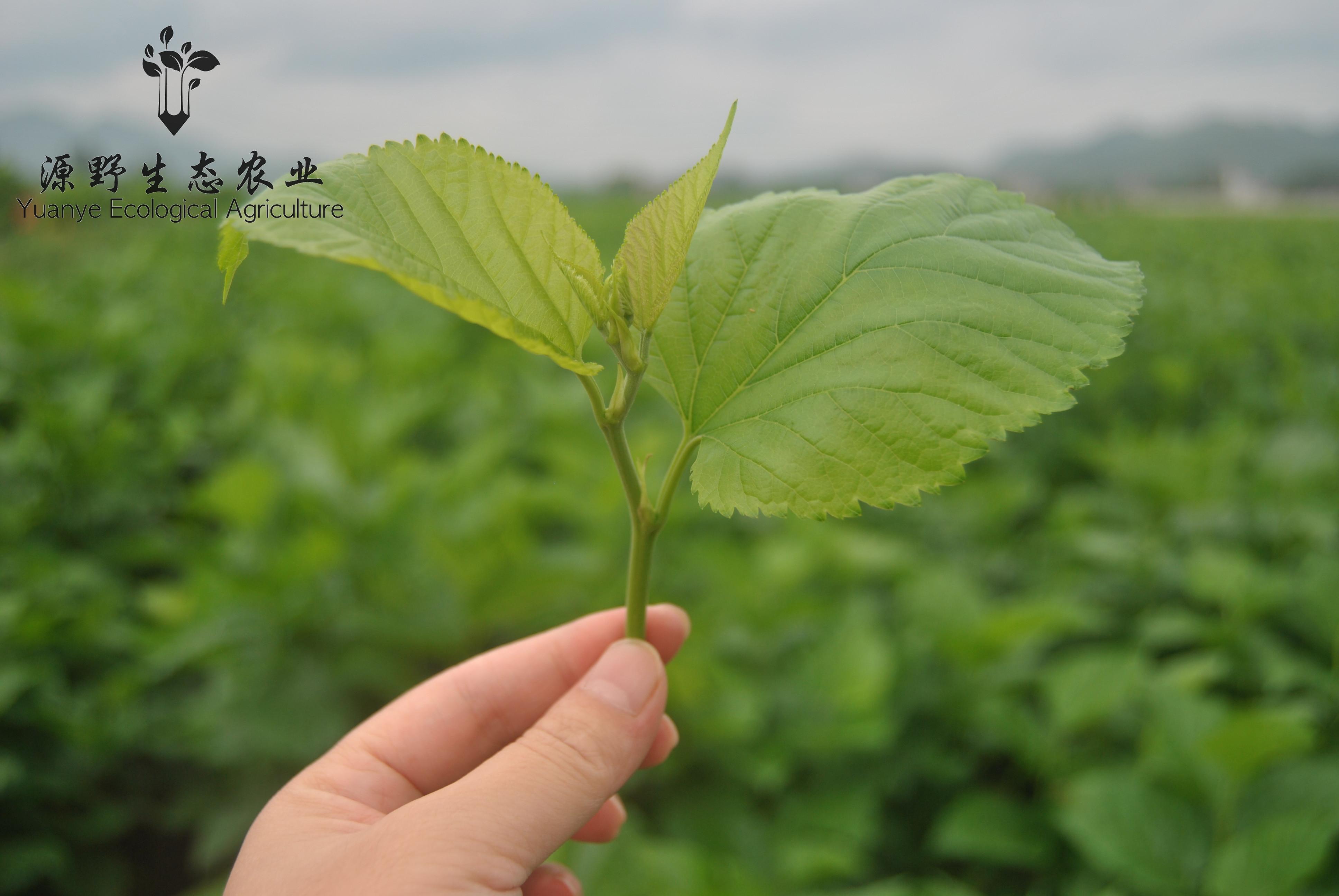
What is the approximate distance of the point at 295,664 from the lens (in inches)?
104

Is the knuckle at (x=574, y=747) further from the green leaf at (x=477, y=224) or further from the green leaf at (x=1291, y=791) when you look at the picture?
the green leaf at (x=1291, y=791)

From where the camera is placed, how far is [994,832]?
7.54 ft

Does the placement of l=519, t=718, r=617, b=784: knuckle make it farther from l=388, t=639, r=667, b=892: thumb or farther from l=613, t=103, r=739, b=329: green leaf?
l=613, t=103, r=739, b=329: green leaf

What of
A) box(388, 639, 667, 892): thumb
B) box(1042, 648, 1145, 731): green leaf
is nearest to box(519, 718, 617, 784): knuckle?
box(388, 639, 667, 892): thumb

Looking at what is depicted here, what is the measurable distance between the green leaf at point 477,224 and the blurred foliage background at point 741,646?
132cm

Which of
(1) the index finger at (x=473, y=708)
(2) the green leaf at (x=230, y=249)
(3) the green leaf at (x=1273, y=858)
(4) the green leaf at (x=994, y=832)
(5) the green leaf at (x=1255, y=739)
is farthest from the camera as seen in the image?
(4) the green leaf at (x=994, y=832)

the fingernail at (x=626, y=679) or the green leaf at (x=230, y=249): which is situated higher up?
the green leaf at (x=230, y=249)

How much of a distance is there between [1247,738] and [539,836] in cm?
177

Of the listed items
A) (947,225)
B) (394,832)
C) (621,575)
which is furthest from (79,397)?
(947,225)

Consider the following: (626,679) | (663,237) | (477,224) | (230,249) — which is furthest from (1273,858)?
(230,249)

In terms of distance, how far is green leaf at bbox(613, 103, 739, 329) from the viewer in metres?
0.77

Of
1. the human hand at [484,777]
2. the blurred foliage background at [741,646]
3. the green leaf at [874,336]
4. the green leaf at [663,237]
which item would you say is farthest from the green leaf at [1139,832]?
the green leaf at [663,237]

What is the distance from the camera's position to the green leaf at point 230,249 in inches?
27.9

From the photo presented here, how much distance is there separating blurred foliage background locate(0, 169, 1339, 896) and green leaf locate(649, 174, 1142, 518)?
4.03 ft
